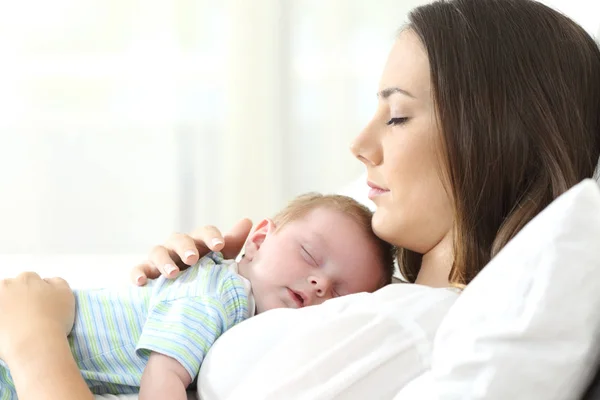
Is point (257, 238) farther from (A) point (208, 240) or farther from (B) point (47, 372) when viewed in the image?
(B) point (47, 372)

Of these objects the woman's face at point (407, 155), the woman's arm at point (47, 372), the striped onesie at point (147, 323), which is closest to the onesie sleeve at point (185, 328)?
the striped onesie at point (147, 323)

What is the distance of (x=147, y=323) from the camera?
1.27m

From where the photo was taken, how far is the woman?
49.7 inches

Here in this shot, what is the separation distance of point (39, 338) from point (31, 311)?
0.08 m

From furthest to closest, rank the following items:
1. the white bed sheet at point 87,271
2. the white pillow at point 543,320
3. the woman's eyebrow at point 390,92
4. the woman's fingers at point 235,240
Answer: the white bed sheet at point 87,271
the woman's fingers at point 235,240
the woman's eyebrow at point 390,92
the white pillow at point 543,320

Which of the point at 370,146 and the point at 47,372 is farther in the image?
the point at 370,146

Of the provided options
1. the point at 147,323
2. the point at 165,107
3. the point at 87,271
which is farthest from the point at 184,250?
the point at 165,107

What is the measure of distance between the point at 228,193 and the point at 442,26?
2.16 meters

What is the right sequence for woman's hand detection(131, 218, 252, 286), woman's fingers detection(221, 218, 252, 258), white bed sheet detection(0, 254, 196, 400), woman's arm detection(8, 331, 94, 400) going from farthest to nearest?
white bed sheet detection(0, 254, 196, 400) → woman's fingers detection(221, 218, 252, 258) → woman's hand detection(131, 218, 252, 286) → woman's arm detection(8, 331, 94, 400)

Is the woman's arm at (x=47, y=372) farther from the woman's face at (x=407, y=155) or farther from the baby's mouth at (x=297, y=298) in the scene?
the woman's face at (x=407, y=155)

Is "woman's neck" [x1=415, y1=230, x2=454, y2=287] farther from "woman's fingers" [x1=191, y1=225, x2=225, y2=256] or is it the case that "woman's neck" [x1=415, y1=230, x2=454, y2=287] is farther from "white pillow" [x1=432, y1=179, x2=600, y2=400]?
"white pillow" [x1=432, y1=179, x2=600, y2=400]

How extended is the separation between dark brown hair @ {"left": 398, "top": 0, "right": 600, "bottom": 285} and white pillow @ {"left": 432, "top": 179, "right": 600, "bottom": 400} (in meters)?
0.41

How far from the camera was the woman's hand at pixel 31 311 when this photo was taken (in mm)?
1225

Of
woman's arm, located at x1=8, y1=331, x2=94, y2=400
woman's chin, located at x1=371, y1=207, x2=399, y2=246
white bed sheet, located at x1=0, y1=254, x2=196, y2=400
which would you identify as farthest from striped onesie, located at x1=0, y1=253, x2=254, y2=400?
white bed sheet, located at x1=0, y1=254, x2=196, y2=400
